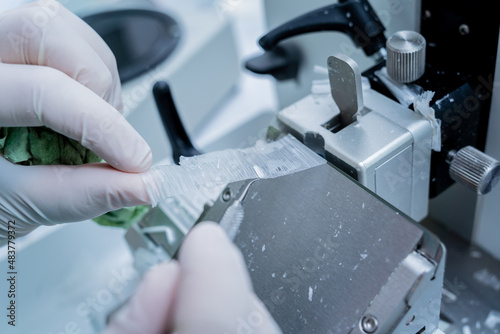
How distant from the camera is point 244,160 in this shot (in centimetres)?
53

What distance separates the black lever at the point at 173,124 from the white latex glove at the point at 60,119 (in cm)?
11

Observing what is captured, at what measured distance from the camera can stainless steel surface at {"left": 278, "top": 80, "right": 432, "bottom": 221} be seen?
1.54 feet

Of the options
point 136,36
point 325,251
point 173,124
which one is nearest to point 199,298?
point 325,251

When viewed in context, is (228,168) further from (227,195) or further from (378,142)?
(378,142)

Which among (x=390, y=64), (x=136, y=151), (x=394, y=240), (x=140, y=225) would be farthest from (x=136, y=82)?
(x=394, y=240)

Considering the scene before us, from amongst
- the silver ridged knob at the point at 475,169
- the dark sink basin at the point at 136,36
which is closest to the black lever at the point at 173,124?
the silver ridged knob at the point at 475,169

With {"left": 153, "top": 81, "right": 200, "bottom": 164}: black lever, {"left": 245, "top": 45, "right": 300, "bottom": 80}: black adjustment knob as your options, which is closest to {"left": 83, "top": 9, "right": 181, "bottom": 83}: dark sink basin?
{"left": 245, "top": 45, "right": 300, "bottom": 80}: black adjustment knob

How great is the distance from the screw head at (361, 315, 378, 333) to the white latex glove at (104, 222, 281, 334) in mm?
82

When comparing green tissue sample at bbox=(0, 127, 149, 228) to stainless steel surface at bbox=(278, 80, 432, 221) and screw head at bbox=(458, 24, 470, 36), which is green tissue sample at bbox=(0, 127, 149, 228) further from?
screw head at bbox=(458, 24, 470, 36)

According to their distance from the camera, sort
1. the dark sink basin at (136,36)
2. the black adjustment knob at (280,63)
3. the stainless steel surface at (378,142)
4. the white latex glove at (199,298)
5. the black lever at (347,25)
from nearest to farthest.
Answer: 1. the white latex glove at (199,298)
2. the stainless steel surface at (378,142)
3. the black lever at (347,25)
4. the black adjustment knob at (280,63)
5. the dark sink basin at (136,36)

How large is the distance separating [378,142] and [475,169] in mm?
130

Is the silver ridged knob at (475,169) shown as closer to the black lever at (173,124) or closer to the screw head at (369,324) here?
the screw head at (369,324)

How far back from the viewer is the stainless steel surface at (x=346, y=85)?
0.47 m

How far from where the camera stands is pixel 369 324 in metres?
0.40
